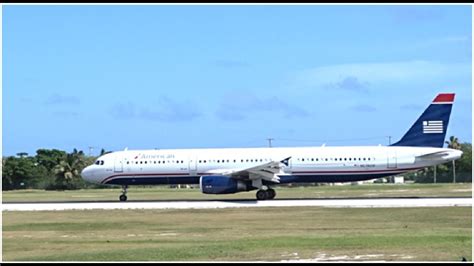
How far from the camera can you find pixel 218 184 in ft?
130

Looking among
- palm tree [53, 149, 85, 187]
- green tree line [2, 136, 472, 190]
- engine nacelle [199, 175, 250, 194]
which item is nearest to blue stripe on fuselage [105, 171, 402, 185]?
engine nacelle [199, 175, 250, 194]

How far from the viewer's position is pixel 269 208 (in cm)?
3341

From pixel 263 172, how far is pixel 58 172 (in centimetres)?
5308

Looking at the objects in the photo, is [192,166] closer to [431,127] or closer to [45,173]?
[431,127]

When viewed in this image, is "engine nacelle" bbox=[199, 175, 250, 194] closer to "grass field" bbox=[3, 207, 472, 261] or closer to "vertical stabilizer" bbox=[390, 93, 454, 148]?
"grass field" bbox=[3, 207, 472, 261]

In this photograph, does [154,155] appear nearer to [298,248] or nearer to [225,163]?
[225,163]

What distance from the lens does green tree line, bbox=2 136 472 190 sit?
86412 millimetres

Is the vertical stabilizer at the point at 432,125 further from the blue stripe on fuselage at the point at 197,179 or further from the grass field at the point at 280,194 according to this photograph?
the grass field at the point at 280,194


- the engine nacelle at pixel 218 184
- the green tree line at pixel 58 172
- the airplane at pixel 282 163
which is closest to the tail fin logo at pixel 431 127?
the airplane at pixel 282 163

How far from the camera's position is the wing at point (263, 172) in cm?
3972

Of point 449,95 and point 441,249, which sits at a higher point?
point 449,95

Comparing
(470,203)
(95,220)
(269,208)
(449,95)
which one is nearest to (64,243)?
(95,220)

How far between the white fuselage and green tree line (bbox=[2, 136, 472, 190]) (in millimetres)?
38544

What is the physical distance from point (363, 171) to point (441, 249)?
23.6 m
